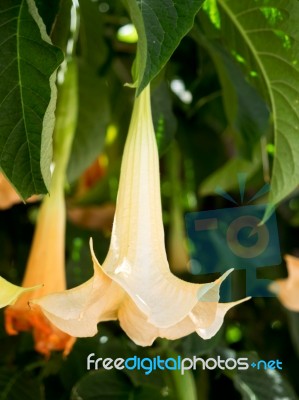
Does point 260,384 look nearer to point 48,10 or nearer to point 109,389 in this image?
point 109,389

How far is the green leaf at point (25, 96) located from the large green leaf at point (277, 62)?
0.22 meters

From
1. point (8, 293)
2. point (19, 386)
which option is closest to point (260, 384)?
point (19, 386)

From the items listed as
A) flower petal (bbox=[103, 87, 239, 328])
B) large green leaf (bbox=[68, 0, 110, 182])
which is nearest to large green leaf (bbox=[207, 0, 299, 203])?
flower petal (bbox=[103, 87, 239, 328])

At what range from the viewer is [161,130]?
903 mm

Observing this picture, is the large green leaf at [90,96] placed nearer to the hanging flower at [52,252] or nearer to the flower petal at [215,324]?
the hanging flower at [52,252]

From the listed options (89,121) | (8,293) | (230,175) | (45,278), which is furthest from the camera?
(230,175)

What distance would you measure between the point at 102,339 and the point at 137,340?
0.44 metres

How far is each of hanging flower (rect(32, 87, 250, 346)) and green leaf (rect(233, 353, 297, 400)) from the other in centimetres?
42

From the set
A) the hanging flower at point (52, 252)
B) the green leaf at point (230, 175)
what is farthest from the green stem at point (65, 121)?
the green leaf at point (230, 175)

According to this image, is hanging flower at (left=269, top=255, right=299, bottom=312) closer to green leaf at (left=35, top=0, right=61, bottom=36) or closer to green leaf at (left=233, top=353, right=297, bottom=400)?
green leaf at (left=233, top=353, right=297, bottom=400)

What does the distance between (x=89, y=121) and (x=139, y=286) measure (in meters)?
0.56

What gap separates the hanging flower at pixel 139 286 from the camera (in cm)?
54

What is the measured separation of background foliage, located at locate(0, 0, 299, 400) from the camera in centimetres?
58

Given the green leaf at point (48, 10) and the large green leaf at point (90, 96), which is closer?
the green leaf at point (48, 10)
